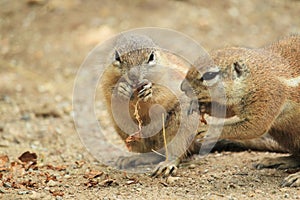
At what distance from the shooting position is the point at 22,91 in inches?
295

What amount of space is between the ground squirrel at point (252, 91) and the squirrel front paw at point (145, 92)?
295mm

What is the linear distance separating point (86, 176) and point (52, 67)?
3825 mm

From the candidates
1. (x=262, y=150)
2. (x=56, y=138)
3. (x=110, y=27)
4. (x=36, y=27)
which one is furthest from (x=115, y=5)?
(x=262, y=150)

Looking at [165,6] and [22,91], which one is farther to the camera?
[165,6]

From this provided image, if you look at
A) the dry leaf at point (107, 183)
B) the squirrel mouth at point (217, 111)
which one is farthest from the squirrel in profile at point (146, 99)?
the dry leaf at point (107, 183)

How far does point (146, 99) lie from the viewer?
4.58 m

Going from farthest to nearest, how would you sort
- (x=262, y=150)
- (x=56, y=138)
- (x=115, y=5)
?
(x=115, y=5)
(x=56, y=138)
(x=262, y=150)

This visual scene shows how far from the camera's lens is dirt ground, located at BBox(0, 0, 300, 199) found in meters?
4.34

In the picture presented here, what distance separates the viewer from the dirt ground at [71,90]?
434 centimetres

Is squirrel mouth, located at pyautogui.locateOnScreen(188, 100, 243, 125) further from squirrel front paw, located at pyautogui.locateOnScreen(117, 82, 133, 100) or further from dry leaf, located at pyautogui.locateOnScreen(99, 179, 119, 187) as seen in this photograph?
dry leaf, located at pyautogui.locateOnScreen(99, 179, 119, 187)

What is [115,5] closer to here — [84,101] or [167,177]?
[84,101]

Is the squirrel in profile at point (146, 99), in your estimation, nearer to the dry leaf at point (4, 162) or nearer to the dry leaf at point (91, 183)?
the dry leaf at point (91, 183)

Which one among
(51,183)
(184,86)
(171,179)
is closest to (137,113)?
(184,86)

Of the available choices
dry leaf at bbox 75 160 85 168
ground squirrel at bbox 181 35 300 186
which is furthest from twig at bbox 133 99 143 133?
dry leaf at bbox 75 160 85 168
